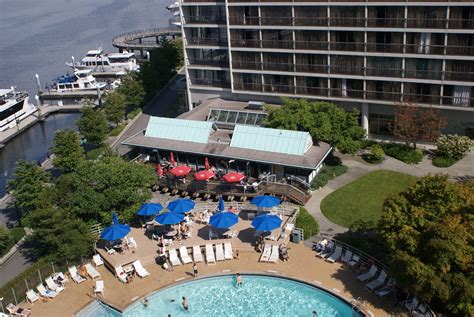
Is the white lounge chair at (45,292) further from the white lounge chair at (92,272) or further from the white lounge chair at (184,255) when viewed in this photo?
the white lounge chair at (184,255)

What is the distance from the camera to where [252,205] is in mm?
51250

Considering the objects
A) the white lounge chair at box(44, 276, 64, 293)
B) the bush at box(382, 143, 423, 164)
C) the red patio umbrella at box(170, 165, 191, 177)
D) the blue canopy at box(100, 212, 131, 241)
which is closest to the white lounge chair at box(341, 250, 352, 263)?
the blue canopy at box(100, 212, 131, 241)

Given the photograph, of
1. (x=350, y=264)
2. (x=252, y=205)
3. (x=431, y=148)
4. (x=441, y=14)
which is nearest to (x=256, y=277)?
(x=350, y=264)

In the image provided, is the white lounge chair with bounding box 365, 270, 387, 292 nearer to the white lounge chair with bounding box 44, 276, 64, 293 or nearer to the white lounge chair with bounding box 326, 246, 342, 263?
the white lounge chair with bounding box 326, 246, 342, 263

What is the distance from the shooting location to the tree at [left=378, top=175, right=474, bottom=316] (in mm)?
33125

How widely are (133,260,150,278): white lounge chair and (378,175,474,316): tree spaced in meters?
18.5

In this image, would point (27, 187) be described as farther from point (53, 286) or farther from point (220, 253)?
point (220, 253)

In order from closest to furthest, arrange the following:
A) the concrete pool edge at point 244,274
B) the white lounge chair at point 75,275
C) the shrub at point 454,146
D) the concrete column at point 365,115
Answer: the concrete pool edge at point 244,274 < the white lounge chair at point 75,275 < the shrub at point 454,146 < the concrete column at point 365,115

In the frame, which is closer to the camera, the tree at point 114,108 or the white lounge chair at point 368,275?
the white lounge chair at point 368,275

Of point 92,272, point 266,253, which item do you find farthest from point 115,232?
point 266,253

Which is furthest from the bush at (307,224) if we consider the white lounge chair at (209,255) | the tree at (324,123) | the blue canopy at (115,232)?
the blue canopy at (115,232)

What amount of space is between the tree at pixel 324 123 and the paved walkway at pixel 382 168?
3050 mm

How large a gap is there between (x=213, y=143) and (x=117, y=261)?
19.2 metres

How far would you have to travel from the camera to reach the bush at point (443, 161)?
190ft
